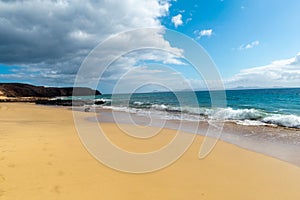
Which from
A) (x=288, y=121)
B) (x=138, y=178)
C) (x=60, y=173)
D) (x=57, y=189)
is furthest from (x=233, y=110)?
(x=57, y=189)

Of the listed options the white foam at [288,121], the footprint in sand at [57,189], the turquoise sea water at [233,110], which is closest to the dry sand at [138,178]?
the footprint in sand at [57,189]

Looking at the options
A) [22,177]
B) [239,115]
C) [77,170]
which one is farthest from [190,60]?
[239,115]

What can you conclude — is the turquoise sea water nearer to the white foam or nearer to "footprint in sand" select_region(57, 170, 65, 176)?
the white foam

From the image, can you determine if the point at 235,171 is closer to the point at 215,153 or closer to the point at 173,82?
the point at 215,153

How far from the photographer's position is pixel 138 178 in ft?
13.3

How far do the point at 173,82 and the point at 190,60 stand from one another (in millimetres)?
4706

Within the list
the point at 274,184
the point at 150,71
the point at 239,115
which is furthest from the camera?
the point at 239,115

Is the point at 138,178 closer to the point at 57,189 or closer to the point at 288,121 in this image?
the point at 57,189

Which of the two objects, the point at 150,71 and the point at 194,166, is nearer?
the point at 194,166

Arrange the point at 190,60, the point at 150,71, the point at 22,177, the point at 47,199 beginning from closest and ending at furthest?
the point at 47,199 < the point at 22,177 < the point at 190,60 < the point at 150,71

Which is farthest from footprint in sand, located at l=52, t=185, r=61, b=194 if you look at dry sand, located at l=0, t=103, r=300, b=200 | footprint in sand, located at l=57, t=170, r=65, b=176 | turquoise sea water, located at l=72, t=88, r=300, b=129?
turquoise sea water, located at l=72, t=88, r=300, b=129

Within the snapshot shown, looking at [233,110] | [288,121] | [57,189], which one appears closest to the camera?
[57,189]

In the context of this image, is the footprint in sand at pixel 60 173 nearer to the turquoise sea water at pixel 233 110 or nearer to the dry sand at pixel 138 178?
the dry sand at pixel 138 178

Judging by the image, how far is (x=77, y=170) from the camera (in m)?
4.29
